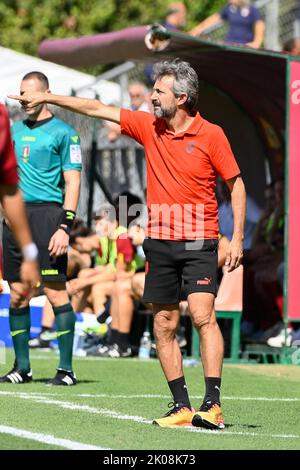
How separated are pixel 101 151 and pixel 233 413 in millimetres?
9347

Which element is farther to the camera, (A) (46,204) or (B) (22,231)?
(A) (46,204)

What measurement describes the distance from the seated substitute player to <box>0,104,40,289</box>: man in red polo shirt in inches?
180

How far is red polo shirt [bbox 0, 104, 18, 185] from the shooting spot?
645 cm

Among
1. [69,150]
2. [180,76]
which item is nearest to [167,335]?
[180,76]

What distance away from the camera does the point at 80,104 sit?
29.0ft

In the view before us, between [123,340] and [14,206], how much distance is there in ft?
29.9

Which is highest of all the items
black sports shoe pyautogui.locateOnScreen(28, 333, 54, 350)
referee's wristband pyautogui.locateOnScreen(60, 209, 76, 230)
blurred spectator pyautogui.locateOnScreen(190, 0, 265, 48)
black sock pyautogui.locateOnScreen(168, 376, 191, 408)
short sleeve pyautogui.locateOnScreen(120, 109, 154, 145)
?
blurred spectator pyautogui.locateOnScreen(190, 0, 265, 48)

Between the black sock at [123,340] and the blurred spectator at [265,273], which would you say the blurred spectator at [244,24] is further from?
the black sock at [123,340]

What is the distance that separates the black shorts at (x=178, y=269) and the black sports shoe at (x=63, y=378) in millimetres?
2645

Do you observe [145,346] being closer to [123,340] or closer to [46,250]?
[123,340]

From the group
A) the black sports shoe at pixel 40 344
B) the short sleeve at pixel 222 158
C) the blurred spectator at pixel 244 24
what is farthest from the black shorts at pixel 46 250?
the blurred spectator at pixel 244 24

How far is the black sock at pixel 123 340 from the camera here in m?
15.3

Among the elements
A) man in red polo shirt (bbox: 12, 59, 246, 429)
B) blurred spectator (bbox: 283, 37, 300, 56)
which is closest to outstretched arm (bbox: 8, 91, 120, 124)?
man in red polo shirt (bbox: 12, 59, 246, 429)

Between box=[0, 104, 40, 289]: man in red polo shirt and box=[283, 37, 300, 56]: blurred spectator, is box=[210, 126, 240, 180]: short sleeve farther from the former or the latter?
box=[283, 37, 300, 56]: blurred spectator
